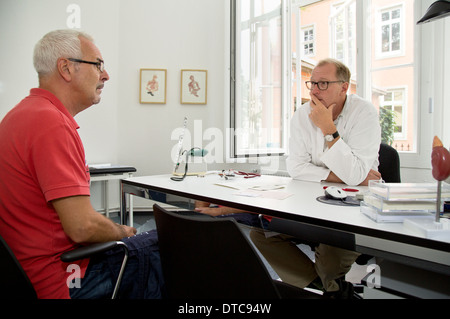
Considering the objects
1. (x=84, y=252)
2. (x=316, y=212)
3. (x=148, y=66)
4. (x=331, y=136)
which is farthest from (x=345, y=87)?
(x=148, y=66)

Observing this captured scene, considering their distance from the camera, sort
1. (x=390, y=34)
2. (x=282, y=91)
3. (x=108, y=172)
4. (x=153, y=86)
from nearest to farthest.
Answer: (x=390, y=34), (x=108, y=172), (x=282, y=91), (x=153, y=86)

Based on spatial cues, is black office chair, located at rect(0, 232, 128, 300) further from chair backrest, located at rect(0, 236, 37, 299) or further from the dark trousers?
the dark trousers

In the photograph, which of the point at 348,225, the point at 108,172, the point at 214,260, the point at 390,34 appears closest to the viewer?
the point at 214,260

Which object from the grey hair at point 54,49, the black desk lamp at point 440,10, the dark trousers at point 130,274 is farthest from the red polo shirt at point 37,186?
the black desk lamp at point 440,10

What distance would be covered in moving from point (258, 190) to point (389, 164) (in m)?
0.97

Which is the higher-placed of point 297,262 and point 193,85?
point 193,85

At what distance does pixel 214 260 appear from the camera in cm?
64

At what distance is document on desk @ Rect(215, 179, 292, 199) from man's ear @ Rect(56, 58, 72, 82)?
879mm

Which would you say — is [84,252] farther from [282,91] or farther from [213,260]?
[282,91]

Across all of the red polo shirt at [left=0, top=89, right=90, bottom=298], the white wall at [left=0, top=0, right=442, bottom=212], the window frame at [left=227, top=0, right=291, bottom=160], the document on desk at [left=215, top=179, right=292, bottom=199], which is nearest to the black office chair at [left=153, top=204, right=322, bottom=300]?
the red polo shirt at [left=0, top=89, right=90, bottom=298]

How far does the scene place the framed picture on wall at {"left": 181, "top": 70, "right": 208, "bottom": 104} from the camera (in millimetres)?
3816

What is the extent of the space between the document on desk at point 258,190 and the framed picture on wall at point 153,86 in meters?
2.56
